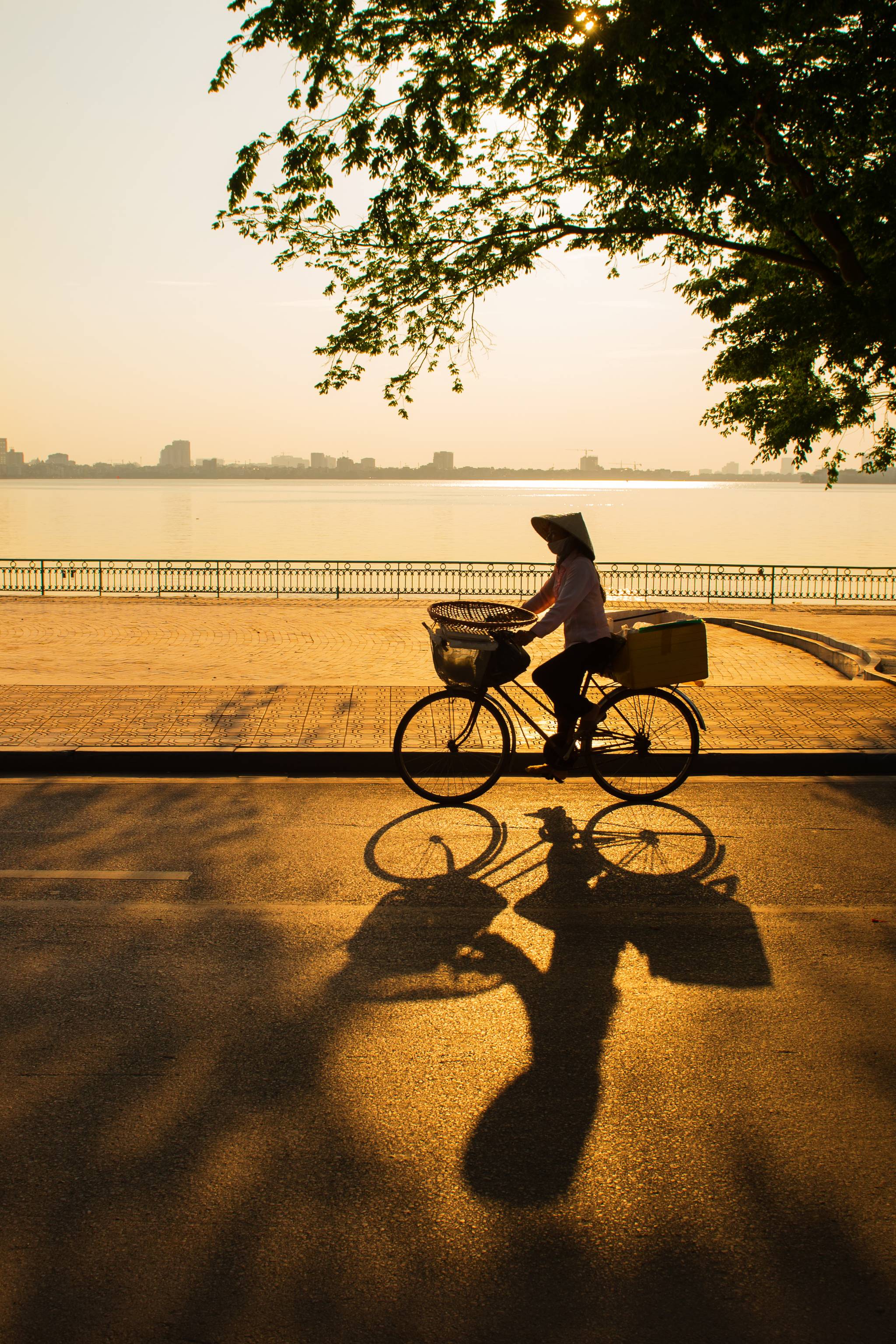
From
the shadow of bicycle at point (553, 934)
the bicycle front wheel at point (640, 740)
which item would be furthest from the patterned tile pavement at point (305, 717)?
the shadow of bicycle at point (553, 934)

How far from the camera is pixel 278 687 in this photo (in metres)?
11.8

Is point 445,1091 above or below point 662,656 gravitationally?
below

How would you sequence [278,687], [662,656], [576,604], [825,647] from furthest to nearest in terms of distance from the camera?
[825,647] → [278,687] → [662,656] → [576,604]

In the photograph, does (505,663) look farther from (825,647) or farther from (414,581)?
(414,581)

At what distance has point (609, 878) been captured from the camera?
612 centimetres

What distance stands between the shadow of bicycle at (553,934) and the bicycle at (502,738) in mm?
263

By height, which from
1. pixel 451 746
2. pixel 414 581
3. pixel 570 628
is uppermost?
pixel 570 628

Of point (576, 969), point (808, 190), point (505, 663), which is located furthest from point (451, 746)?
point (808, 190)

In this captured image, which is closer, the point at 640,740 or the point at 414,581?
the point at 640,740

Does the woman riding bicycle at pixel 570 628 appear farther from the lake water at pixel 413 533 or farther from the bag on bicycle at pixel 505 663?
the lake water at pixel 413 533

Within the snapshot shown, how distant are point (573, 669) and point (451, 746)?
37.8 inches

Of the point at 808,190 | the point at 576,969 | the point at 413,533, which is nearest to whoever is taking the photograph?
the point at 576,969

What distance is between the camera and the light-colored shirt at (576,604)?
6978 millimetres

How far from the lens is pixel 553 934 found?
5277 mm
